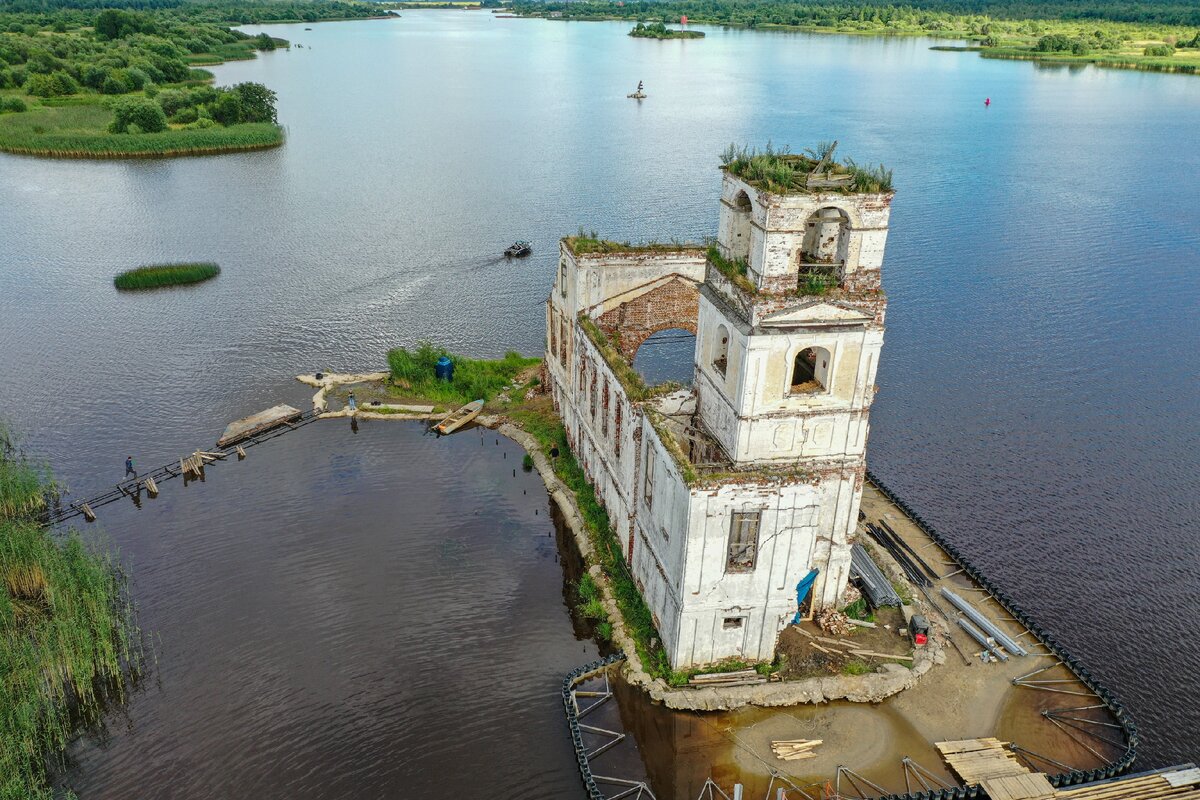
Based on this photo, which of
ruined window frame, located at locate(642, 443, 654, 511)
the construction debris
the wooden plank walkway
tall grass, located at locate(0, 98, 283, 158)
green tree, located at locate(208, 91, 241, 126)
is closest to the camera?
the wooden plank walkway

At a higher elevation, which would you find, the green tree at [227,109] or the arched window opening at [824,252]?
the arched window opening at [824,252]

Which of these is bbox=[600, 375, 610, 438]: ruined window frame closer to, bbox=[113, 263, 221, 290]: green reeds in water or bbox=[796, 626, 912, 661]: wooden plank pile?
bbox=[796, 626, 912, 661]: wooden plank pile

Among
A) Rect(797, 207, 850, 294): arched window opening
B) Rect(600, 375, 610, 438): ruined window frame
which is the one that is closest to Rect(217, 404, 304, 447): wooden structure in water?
Rect(600, 375, 610, 438): ruined window frame

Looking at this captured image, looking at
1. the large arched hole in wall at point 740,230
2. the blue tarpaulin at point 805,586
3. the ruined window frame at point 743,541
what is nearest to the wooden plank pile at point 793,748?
the blue tarpaulin at point 805,586

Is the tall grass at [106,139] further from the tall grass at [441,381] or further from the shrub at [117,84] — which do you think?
the tall grass at [441,381]

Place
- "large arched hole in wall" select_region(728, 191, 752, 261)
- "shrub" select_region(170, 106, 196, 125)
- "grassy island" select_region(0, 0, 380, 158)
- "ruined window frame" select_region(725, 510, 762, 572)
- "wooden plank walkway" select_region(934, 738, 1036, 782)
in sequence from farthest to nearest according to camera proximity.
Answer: "shrub" select_region(170, 106, 196, 125) < "grassy island" select_region(0, 0, 380, 158) < "large arched hole in wall" select_region(728, 191, 752, 261) < "ruined window frame" select_region(725, 510, 762, 572) < "wooden plank walkway" select_region(934, 738, 1036, 782)

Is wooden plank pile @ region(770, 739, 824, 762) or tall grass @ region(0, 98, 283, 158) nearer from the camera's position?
wooden plank pile @ region(770, 739, 824, 762)

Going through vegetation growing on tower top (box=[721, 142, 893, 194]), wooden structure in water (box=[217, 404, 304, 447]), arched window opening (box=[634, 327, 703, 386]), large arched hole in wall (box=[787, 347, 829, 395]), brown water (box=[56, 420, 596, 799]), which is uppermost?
vegetation growing on tower top (box=[721, 142, 893, 194])

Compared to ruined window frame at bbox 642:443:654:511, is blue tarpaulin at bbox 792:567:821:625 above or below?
below
